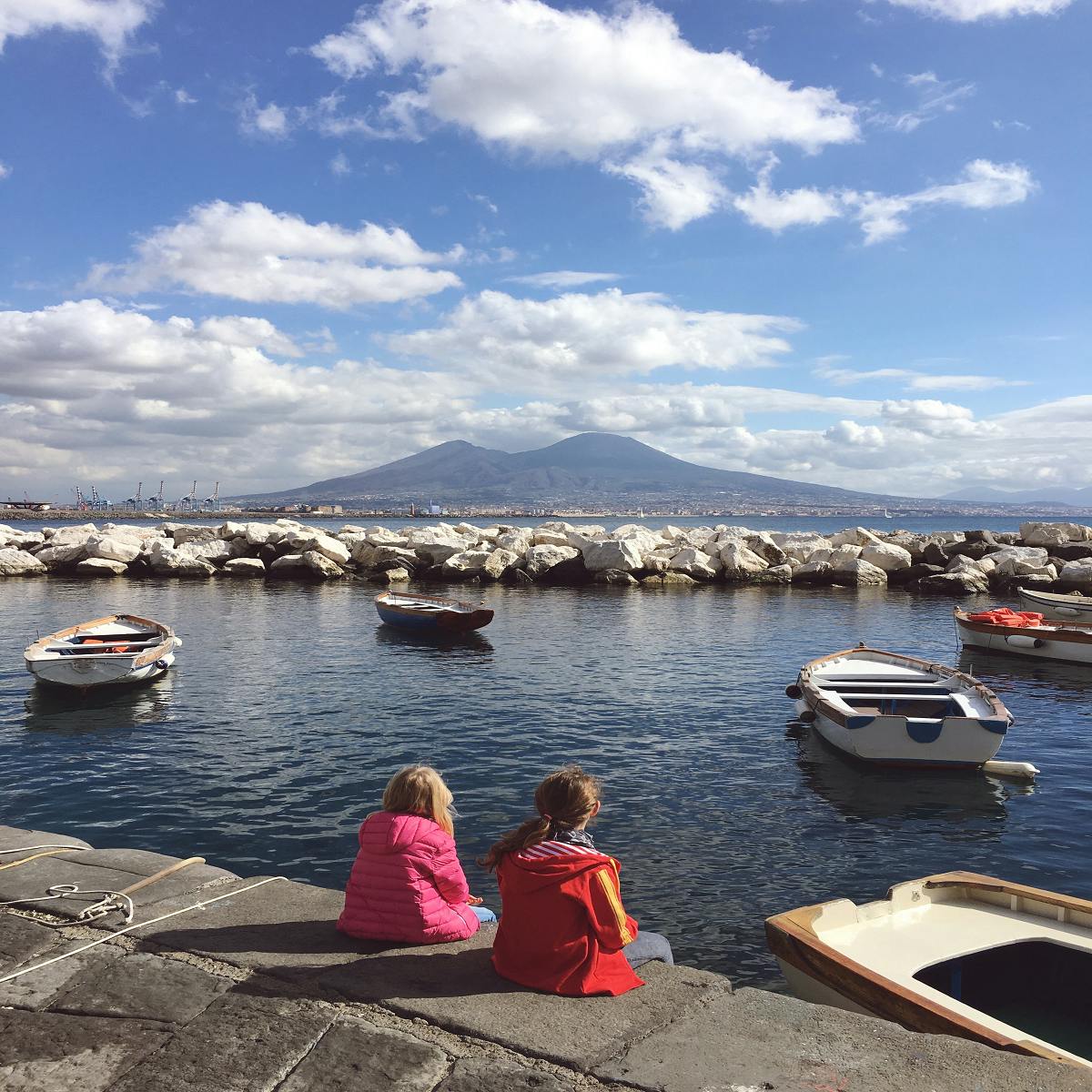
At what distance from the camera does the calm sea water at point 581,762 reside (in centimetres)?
1010

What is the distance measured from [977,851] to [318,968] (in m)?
8.81

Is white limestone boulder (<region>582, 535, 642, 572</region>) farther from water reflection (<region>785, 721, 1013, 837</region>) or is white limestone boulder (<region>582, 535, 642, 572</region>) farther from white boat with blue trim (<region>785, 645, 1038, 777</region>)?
water reflection (<region>785, 721, 1013, 837</region>)

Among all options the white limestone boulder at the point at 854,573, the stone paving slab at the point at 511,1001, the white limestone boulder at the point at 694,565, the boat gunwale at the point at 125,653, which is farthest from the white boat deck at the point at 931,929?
the white limestone boulder at the point at 854,573

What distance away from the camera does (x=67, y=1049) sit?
13.9 feet

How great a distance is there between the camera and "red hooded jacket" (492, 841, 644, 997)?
4676mm

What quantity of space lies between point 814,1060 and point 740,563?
40.8 meters

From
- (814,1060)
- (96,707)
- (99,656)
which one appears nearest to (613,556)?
(99,656)

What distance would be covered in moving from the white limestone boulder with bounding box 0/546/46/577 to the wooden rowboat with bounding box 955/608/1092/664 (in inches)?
1751

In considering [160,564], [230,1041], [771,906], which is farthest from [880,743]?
[160,564]

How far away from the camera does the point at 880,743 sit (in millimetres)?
14070

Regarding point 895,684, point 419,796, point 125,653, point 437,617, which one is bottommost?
point 437,617

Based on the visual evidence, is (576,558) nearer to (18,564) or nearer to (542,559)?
(542,559)

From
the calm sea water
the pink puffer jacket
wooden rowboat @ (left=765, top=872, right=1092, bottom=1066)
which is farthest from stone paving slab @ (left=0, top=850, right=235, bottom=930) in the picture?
wooden rowboat @ (left=765, top=872, right=1092, bottom=1066)

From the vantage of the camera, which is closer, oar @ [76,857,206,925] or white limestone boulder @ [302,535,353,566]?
oar @ [76,857,206,925]
